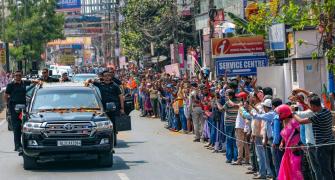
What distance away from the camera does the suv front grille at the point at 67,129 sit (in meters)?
18.2

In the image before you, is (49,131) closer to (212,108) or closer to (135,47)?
(212,108)

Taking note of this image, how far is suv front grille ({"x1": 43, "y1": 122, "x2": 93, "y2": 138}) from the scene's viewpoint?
1819 centimetres

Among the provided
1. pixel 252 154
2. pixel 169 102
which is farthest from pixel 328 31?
pixel 169 102

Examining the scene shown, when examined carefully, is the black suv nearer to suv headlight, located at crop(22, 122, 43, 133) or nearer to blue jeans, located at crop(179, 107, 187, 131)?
suv headlight, located at crop(22, 122, 43, 133)

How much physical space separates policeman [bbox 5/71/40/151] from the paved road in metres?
0.57

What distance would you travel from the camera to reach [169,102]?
33.4 metres

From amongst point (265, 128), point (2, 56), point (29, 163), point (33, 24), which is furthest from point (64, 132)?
point (33, 24)

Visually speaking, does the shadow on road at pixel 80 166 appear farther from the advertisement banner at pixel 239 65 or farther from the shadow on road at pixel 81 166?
the advertisement banner at pixel 239 65

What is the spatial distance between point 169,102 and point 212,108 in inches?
384

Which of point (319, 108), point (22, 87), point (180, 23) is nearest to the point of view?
point (319, 108)

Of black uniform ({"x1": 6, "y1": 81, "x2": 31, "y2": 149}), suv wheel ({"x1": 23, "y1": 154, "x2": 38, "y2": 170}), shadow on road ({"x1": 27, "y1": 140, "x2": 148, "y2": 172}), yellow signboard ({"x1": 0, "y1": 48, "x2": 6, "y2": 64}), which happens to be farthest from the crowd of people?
yellow signboard ({"x1": 0, "y1": 48, "x2": 6, "y2": 64})

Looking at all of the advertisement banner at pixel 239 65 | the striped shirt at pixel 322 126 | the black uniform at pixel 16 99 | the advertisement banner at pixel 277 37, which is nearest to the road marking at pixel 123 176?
the black uniform at pixel 16 99

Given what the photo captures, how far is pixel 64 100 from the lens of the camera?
19422 millimetres

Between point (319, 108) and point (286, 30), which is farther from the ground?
point (286, 30)
